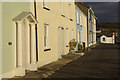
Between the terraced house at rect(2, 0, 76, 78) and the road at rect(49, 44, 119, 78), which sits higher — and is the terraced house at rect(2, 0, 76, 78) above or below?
above

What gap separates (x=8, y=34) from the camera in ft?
27.4

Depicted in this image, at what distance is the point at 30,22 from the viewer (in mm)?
10305

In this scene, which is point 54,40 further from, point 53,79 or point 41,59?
point 53,79

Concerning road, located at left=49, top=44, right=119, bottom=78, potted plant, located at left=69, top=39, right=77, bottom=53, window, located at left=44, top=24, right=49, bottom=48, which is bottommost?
road, located at left=49, top=44, right=119, bottom=78

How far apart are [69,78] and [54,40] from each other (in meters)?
6.34

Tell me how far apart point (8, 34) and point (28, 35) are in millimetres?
1910

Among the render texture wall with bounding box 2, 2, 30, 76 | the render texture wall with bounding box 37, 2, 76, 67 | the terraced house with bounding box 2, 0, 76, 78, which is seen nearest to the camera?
the render texture wall with bounding box 2, 2, 30, 76

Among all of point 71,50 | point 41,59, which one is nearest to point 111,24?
point 71,50

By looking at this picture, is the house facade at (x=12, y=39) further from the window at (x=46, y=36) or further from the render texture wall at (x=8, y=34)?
the window at (x=46, y=36)

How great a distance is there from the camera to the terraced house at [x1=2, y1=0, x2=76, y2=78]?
27.3 feet

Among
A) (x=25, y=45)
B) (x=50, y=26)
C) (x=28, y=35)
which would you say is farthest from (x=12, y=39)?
(x=50, y=26)

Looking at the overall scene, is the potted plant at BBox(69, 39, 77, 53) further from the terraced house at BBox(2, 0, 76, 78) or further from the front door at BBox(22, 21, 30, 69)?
the front door at BBox(22, 21, 30, 69)

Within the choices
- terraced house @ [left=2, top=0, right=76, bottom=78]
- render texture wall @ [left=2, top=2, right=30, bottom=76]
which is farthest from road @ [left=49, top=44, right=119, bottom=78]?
render texture wall @ [left=2, top=2, right=30, bottom=76]

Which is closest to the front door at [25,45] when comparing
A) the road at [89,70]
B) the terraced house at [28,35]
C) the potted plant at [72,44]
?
the terraced house at [28,35]
